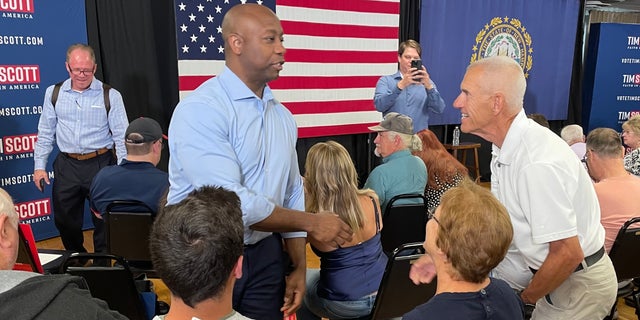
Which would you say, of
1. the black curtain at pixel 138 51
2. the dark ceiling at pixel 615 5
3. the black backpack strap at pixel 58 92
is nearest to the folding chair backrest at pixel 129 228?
the black backpack strap at pixel 58 92

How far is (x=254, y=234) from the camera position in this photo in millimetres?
1746

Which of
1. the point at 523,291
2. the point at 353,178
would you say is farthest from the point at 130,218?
the point at 523,291

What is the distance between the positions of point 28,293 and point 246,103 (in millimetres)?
943

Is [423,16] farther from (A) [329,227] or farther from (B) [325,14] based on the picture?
(A) [329,227]

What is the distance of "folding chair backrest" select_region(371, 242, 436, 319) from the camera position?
2129 millimetres

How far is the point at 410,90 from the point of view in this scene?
4.89 meters

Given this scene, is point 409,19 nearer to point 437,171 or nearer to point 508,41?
point 508,41

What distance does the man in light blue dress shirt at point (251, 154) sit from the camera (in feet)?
5.19

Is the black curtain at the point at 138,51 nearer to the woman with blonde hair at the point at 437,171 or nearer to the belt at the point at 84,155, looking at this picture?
the belt at the point at 84,155

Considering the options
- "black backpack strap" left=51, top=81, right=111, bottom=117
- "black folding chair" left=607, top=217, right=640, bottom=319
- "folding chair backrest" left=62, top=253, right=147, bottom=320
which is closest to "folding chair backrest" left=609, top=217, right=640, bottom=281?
"black folding chair" left=607, top=217, right=640, bottom=319

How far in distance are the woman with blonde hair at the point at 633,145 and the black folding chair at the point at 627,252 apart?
4.42ft

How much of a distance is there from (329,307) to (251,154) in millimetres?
1098

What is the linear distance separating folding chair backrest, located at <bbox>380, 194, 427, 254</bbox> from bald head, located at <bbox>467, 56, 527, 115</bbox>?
1410 mm

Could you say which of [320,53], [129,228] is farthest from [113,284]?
[320,53]
